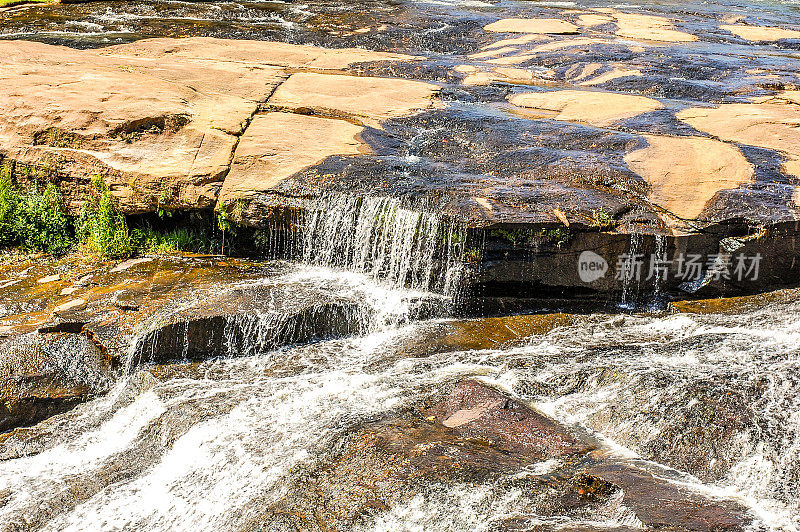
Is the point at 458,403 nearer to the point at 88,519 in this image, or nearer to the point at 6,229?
the point at 88,519

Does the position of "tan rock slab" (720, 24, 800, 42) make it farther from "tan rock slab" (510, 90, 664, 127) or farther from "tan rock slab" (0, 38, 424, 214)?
"tan rock slab" (0, 38, 424, 214)

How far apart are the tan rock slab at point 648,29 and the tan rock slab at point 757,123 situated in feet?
14.0

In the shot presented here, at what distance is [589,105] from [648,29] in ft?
18.8

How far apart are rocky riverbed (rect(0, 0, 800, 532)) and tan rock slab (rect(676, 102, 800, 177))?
47mm

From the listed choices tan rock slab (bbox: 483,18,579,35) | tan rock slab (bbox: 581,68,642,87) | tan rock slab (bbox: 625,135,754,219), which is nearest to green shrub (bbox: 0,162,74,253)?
tan rock slab (bbox: 625,135,754,219)

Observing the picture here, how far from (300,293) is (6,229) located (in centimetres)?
291

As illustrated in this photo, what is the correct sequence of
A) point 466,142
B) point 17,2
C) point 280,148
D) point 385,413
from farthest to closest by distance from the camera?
point 17,2 < point 466,142 < point 280,148 < point 385,413

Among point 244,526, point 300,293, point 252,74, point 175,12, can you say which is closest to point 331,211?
point 300,293

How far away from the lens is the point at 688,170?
6.20 metres

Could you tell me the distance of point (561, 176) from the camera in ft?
20.3

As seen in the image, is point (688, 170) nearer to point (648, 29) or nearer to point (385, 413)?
point (385, 413)

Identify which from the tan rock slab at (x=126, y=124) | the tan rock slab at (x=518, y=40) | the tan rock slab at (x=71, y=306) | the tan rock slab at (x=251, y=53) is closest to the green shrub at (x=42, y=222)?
the tan rock slab at (x=126, y=124)

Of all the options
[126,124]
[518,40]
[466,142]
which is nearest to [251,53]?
[126,124]

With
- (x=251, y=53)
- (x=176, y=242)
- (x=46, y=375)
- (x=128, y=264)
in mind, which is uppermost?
(x=251, y=53)
